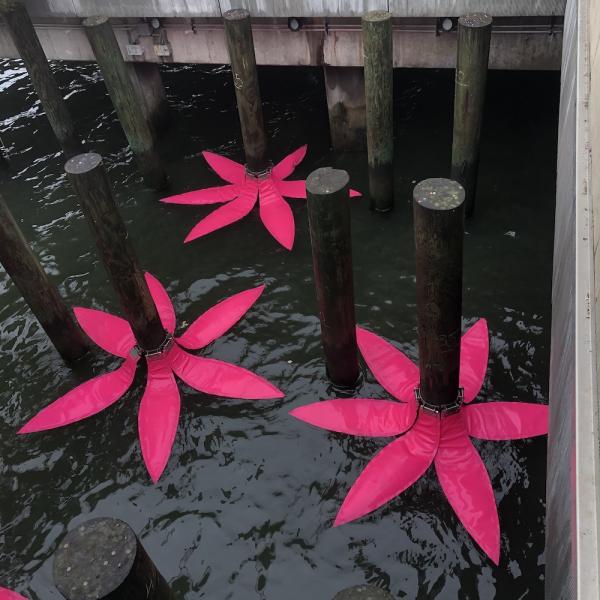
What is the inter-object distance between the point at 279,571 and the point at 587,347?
3082 mm

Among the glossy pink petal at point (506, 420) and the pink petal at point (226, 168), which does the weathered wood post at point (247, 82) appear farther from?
the glossy pink petal at point (506, 420)

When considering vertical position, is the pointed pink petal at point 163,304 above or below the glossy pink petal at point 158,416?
above

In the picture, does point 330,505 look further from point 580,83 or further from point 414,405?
point 580,83

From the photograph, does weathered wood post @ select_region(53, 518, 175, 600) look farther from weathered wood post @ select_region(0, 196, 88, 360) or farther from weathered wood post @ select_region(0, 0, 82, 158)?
weathered wood post @ select_region(0, 0, 82, 158)

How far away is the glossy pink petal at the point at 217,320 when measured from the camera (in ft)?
Answer: 21.0

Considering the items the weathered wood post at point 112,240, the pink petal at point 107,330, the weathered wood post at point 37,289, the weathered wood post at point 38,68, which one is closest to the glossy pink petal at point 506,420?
the weathered wood post at point 112,240

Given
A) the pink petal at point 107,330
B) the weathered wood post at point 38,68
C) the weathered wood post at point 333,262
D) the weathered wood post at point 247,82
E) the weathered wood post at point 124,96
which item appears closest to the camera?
the weathered wood post at point 333,262

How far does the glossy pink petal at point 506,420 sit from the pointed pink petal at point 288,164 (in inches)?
183

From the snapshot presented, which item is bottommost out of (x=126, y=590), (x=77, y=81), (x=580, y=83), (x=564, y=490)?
(x=77, y=81)

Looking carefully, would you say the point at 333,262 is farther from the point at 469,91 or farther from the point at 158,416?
the point at 469,91

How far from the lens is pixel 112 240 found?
5129 mm

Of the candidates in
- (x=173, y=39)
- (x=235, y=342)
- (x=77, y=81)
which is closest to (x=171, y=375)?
(x=235, y=342)

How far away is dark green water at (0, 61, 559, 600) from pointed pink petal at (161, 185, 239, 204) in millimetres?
150

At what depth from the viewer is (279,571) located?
Result: 4586mm
